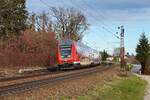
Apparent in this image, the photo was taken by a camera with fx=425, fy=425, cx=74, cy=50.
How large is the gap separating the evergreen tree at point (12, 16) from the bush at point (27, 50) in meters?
3.35

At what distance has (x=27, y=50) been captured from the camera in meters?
62.4

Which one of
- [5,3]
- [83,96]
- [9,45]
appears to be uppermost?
[5,3]

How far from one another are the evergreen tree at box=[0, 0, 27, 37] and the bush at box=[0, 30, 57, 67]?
11.0 feet

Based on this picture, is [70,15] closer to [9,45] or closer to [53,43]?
[53,43]

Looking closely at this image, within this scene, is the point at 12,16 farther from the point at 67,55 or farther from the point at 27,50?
the point at 27,50

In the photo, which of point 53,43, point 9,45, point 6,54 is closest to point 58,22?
point 53,43

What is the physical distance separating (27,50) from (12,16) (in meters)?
13.4

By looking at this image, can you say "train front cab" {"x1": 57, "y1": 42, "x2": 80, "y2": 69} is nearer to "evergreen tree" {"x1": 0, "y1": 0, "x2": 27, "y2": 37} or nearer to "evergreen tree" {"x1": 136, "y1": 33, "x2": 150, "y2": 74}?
"evergreen tree" {"x1": 0, "y1": 0, "x2": 27, "y2": 37}

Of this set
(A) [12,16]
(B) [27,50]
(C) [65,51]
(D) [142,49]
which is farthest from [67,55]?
(D) [142,49]

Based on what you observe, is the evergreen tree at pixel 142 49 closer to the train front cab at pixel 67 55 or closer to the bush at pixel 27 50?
the bush at pixel 27 50

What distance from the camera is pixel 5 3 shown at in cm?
4562

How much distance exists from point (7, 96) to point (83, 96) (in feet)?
13.2

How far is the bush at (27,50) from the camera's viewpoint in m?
52.7

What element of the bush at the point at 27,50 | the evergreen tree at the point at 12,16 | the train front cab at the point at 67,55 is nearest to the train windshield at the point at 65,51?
the train front cab at the point at 67,55
